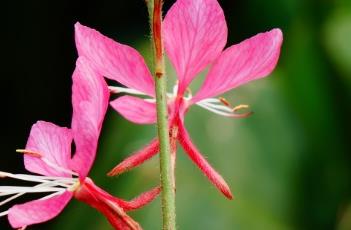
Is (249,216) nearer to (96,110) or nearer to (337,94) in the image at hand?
(337,94)

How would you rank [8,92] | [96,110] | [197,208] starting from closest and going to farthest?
[96,110]
[197,208]
[8,92]

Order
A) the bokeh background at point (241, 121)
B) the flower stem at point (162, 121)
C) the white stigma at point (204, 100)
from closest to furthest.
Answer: the flower stem at point (162, 121), the white stigma at point (204, 100), the bokeh background at point (241, 121)

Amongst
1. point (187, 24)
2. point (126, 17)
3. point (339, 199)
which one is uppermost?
point (187, 24)

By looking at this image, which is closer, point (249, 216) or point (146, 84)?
point (146, 84)

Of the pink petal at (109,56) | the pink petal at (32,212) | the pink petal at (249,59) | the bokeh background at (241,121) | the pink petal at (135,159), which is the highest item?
the pink petal at (109,56)

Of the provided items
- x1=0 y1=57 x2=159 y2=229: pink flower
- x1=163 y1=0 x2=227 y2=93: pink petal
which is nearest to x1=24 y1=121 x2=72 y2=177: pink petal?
x1=0 y1=57 x2=159 y2=229: pink flower

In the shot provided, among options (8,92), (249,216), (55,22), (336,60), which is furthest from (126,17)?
(249,216)

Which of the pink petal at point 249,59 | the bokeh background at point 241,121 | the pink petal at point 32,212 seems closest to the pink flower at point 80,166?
the pink petal at point 32,212

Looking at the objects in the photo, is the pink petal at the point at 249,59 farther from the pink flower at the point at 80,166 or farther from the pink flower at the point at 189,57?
the pink flower at the point at 80,166
